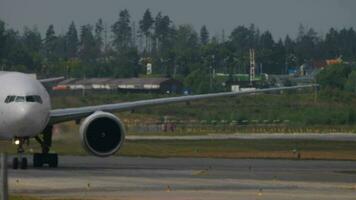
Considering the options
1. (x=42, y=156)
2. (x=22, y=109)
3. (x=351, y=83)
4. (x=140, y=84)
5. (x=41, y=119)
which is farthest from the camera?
(x=140, y=84)

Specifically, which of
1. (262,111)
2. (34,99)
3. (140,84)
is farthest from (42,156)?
(140,84)

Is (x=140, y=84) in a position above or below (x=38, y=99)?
above

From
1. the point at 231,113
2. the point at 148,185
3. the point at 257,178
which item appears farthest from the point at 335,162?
the point at 231,113

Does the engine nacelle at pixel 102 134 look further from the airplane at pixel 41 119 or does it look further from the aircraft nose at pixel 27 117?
the aircraft nose at pixel 27 117

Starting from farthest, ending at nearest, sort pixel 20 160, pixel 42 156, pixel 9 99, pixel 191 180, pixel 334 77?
pixel 334 77
pixel 42 156
pixel 20 160
pixel 9 99
pixel 191 180

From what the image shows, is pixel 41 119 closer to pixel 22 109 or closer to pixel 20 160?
pixel 22 109

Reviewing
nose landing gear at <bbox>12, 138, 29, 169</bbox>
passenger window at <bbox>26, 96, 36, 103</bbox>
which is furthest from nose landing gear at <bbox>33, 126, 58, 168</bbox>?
passenger window at <bbox>26, 96, 36, 103</bbox>

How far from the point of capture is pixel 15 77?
1918 inches

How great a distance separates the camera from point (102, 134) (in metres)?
49.4

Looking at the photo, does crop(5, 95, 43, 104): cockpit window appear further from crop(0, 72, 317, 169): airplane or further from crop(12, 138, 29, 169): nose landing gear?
crop(12, 138, 29, 169): nose landing gear

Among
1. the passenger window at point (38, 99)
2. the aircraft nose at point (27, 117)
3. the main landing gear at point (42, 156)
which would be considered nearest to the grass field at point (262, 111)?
the main landing gear at point (42, 156)

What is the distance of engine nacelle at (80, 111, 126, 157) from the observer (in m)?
49.1

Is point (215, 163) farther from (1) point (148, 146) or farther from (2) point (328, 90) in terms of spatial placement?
(2) point (328, 90)

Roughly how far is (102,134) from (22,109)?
12.6 ft
